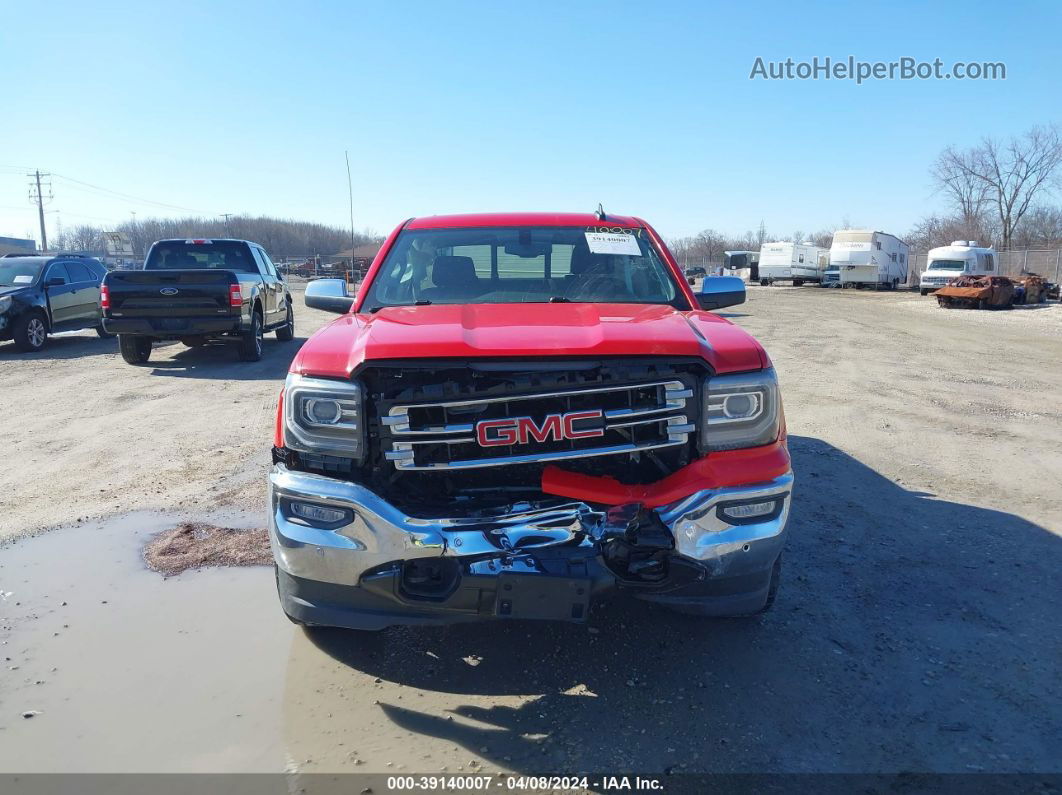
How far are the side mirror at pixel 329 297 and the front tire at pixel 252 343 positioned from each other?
7.57 meters

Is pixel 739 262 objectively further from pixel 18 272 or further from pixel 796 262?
pixel 18 272

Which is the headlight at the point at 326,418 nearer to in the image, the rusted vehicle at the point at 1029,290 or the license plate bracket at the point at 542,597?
the license plate bracket at the point at 542,597

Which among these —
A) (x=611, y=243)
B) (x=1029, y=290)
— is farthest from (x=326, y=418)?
(x=1029, y=290)

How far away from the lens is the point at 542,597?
8.50 feet

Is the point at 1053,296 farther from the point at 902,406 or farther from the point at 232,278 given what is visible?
the point at 232,278

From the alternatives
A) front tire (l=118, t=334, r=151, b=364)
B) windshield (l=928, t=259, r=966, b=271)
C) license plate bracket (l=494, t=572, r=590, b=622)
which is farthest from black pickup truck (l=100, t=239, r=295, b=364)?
windshield (l=928, t=259, r=966, b=271)

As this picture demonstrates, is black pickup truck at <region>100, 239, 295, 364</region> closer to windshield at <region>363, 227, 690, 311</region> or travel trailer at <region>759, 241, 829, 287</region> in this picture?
windshield at <region>363, 227, 690, 311</region>

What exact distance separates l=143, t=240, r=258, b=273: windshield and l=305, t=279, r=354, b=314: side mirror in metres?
8.98

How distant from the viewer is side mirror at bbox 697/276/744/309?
15.3ft

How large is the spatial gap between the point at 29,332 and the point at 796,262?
41874 mm

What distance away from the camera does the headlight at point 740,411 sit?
2.86m

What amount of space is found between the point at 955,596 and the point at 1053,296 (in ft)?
118

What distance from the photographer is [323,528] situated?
2713mm

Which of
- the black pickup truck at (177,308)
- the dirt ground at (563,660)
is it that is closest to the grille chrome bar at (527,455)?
the dirt ground at (563,660)
